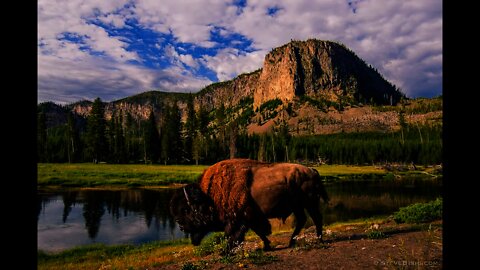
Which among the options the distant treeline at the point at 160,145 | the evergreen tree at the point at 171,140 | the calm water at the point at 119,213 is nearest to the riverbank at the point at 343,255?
the calm water at the point at 119,213

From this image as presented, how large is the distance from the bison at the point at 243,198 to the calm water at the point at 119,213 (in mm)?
7970

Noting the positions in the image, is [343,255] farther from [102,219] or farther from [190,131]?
[190,131]

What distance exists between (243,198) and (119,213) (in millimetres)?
25491

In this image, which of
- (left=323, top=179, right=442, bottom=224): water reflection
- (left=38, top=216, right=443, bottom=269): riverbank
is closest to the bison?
(left=38, top=216, right=443, bottom=269): riverbank

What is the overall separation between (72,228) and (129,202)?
38.0 ft

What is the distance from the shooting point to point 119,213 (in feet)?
105

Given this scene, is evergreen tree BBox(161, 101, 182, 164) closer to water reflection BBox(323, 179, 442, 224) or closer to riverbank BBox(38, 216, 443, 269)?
water reflection BBox(323, 179, 442, 224)

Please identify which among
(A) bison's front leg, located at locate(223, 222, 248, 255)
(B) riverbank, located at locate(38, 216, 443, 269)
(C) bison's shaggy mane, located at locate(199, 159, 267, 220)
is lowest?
(B) riverbank, located at locate(38, 216, 443, 269)

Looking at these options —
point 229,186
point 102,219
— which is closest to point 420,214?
point 229,186

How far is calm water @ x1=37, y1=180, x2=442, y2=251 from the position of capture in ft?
78.0

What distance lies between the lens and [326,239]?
12367mm
